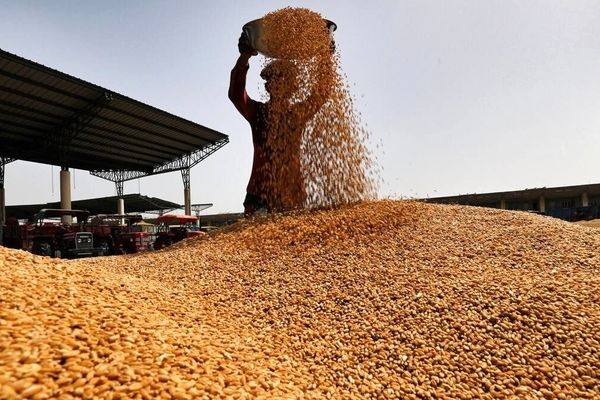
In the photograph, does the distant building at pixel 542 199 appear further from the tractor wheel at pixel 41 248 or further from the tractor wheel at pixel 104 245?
the tractor wheel at pixel 41 248

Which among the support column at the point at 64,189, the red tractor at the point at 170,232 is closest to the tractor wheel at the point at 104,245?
the red tractor at the point at 170,232

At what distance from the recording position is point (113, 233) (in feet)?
46.0

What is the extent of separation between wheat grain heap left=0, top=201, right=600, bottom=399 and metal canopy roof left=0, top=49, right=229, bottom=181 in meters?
16.1

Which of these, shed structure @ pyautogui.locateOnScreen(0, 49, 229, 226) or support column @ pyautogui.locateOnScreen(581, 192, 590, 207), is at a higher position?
shed structure @ pyautogui.locateOnScreen(0, 49, 229, 226)

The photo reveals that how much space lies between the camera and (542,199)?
25719mm

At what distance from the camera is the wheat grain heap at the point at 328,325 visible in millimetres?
2436

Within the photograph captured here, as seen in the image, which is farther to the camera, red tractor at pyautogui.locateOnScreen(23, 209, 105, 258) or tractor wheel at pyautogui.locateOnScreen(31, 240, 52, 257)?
tractor wheel at pyautogui.locateOnScreen(31, 240, 52, 257)

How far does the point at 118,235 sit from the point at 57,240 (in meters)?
1.79

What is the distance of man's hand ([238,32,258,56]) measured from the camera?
385 inches

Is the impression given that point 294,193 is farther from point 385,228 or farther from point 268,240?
point 385,228

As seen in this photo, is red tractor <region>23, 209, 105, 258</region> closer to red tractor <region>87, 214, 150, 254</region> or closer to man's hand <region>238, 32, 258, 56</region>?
red tractor <region>87, 214, 150, 254</region>

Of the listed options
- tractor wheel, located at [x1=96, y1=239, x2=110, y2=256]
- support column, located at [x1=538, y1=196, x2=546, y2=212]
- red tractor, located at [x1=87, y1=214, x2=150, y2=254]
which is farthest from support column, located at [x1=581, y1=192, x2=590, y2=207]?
tractor wheel, located at [x1=96, y1=239, x2=110, y2=256]

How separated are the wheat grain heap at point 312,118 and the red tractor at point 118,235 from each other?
6.85 meters

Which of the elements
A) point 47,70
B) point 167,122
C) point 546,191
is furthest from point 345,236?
point 546,191
